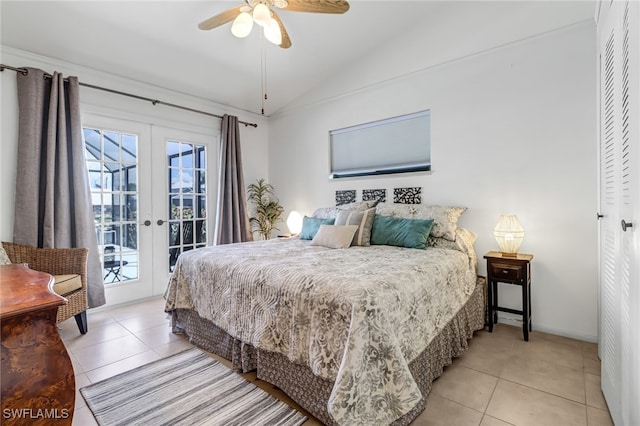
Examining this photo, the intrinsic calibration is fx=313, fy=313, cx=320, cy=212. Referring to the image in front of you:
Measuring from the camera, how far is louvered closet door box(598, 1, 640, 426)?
1227 millimetres

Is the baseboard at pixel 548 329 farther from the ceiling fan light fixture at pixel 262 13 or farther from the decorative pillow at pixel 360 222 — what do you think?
the ceiling fan light fixture at pixel 262 13

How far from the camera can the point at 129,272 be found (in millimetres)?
3607

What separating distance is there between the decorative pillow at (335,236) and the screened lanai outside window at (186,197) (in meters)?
1.98

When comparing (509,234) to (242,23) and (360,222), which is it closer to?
(360,222)

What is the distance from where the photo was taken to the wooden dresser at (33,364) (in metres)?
1.08

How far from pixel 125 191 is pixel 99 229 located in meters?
0.49

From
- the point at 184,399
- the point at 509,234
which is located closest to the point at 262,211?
the point at 184,399

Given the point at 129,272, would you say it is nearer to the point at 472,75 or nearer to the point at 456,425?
the point at 456,425

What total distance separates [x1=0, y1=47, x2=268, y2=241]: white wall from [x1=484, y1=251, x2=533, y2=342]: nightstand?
3.50 meters

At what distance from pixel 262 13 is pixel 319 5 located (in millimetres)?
426

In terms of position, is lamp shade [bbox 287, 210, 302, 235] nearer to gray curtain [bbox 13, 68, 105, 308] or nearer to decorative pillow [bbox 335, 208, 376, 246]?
decorative pillow [bbox 335, 208, 376, 246]

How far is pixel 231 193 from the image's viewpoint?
430 cm

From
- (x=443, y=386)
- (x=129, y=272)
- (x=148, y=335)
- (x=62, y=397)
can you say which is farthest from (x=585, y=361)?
(x=129, y=272)

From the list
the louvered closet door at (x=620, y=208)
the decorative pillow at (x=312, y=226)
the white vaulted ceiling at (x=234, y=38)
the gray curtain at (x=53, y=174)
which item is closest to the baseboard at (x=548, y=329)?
the louvered closet door at (x=620, y=208)
